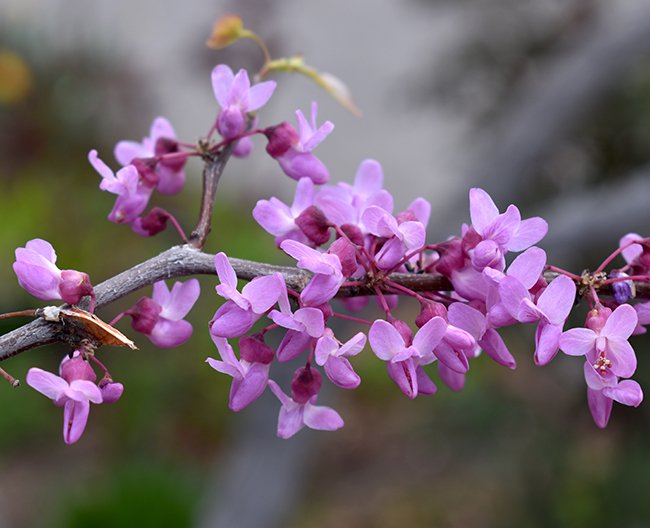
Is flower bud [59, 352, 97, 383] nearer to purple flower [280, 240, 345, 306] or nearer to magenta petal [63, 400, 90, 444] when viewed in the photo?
magenta petal [63, 400, 90, 444]

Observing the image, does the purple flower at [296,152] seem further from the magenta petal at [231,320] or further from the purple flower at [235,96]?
the magenta petal at [231,320]

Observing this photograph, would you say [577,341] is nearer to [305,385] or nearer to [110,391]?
[305,385]

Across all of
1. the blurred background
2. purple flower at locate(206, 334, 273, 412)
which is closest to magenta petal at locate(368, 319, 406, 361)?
purple flower at locate(206, 334, 273, 412)

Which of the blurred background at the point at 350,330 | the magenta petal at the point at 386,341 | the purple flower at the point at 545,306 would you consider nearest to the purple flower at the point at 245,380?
the magenta petal at the point at 386,341

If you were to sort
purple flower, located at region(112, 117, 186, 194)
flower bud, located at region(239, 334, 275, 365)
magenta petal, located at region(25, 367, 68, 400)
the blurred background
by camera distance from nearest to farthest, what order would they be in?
magenta petal, located at region(25, 367, 68, 400) → flower bud, located at region(239, 334, 275, 365) → purple flower, located at region(112, 117, 186, 194) → the blurred background

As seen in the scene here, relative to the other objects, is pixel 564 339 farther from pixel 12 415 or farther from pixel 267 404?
pixel 12 415

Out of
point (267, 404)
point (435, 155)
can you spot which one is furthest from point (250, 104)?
point (435, 155)

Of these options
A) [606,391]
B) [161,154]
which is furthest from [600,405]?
[161,154]
